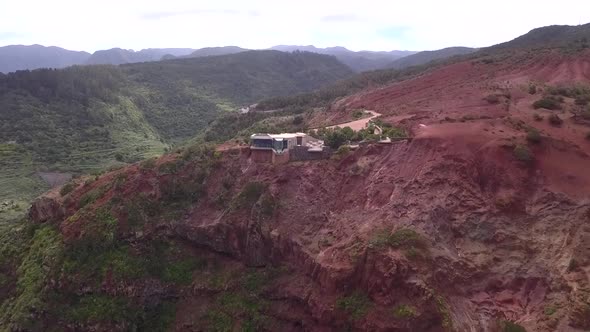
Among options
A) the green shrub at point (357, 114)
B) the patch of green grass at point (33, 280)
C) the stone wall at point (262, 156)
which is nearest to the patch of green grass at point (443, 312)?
the stone wall at point (262, 156)

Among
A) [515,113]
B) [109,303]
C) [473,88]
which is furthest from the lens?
[473,88]

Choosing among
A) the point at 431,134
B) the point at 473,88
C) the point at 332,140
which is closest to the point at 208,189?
the point at 332,140

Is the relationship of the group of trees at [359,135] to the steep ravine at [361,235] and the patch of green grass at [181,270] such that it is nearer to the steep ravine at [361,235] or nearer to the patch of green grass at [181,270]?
the steep ravine at [361,235]

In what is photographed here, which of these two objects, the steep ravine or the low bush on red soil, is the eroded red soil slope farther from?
the low bush on red soil

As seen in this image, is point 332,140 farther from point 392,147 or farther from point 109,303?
point 109,303

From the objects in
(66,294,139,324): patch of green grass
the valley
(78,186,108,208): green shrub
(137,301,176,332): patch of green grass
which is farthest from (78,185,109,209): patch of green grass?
(137,301,176,332): patch of green grass

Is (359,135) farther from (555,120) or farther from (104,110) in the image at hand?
(104,110)

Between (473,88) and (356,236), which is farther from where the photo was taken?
(473,88)

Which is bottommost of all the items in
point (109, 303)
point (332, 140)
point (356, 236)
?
point (109, 303)

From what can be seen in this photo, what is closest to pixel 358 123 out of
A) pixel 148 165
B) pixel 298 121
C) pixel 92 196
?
pixel 298 121
